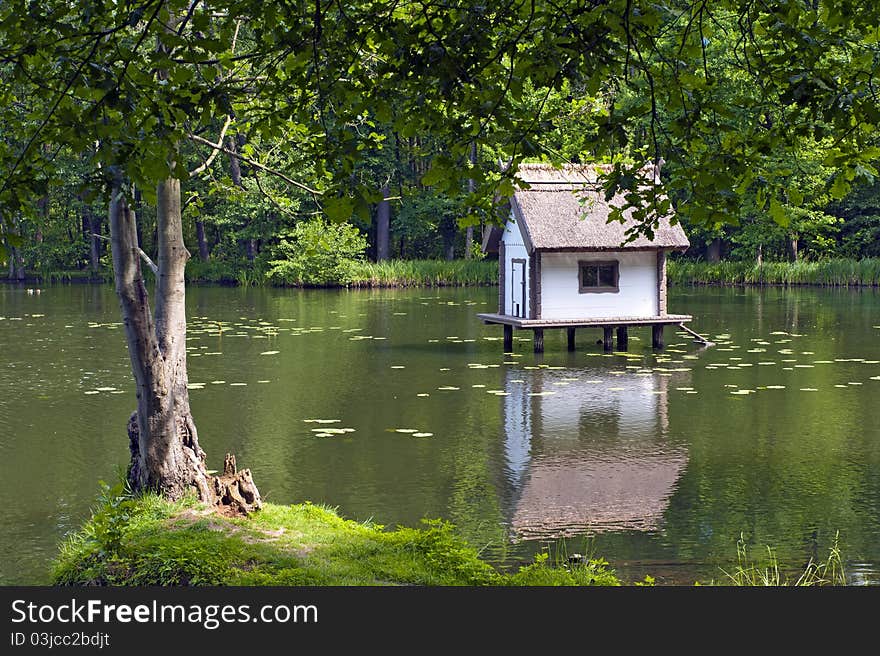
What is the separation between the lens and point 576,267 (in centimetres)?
2645

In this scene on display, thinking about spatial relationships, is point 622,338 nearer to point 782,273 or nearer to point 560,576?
point 560,576

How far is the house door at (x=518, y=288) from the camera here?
26594 mm

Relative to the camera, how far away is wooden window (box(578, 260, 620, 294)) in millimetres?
26531

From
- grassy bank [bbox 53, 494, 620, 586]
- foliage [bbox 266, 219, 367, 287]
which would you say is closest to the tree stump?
grassy bank [bbox 53, 494, 620, 586]

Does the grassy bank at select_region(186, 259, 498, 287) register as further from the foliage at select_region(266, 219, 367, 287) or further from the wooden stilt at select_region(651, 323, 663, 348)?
the wooden stilt at select_region(651, 323, 663, 348)

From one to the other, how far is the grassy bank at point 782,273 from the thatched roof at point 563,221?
23.6 meters

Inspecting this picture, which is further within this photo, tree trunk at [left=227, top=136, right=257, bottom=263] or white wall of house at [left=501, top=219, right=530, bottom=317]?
tree trunk at [left=227, top=136, right=257, bottom=263]

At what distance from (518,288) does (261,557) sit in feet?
62.5

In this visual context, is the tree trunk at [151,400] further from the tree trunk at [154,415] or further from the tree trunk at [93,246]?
the tree trunk at [93,246]

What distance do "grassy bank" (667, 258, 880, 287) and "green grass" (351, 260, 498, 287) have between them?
8041mm

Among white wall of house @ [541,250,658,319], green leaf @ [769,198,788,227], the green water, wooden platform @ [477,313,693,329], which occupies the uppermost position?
green leaf @ [769,198,788,227]

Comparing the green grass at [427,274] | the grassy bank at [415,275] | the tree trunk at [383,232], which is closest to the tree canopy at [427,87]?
the grassy bank at [415,275]

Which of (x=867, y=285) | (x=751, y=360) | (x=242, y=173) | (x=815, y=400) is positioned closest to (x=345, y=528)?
(x=815, y=400)

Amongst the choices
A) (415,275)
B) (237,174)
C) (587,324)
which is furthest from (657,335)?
(237,174)
